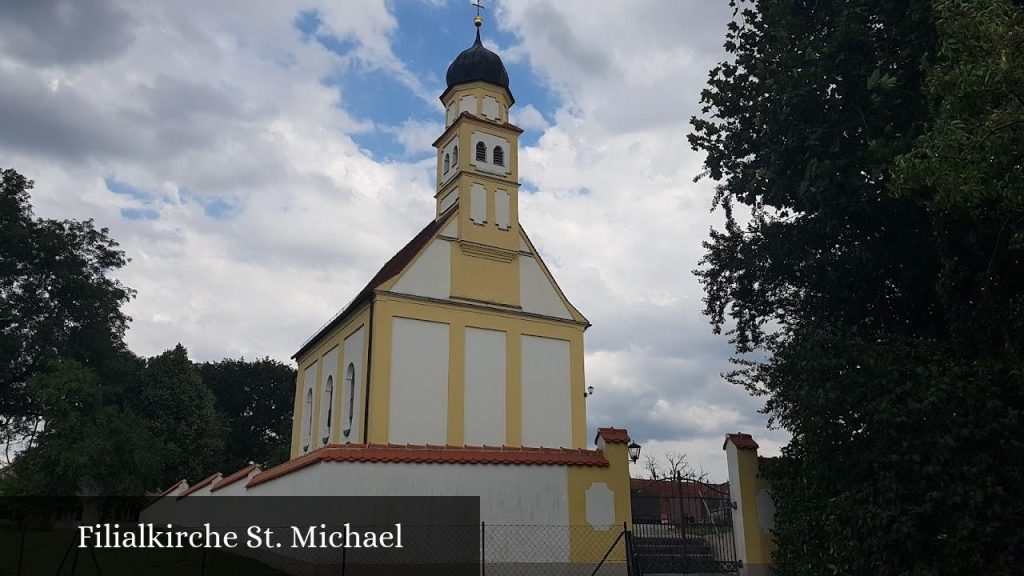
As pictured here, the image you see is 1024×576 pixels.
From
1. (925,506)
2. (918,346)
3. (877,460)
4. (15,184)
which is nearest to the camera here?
(925,506)

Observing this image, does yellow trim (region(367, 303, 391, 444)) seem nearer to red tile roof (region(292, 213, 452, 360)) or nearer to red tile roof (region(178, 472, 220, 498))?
red tile roof (region(292, 213, 452, 360))

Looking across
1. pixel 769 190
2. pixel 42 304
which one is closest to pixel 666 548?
pixel 769 190

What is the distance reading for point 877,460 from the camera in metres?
10.8

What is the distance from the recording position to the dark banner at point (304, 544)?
14.0 m

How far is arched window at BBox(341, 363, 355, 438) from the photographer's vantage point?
76.6ft

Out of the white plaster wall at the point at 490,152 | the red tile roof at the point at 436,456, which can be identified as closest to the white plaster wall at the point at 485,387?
the white plaster wall at the point at 490,152

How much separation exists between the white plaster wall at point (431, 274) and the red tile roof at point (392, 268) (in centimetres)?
27

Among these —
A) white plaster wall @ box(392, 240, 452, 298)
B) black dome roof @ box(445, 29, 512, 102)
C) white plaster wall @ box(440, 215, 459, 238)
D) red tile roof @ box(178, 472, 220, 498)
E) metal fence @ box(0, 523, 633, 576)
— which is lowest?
metal fence @ box(0, 523, 633, 576)

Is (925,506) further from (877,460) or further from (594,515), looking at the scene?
(594,515)

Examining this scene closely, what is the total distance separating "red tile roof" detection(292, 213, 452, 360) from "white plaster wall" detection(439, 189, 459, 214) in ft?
1.57

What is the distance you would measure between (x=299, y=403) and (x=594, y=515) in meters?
17.4

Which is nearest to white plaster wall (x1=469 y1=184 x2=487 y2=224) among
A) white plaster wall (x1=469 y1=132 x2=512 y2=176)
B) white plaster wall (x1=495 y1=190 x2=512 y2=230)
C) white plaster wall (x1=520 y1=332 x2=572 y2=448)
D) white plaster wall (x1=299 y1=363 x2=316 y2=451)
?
white plaster wall (x1=495 y1=190 x2=512 y2=230)

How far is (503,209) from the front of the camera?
2555 centimetres

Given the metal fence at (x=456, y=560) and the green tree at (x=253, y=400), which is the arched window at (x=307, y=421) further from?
the green tree at (x=253, y=400)
